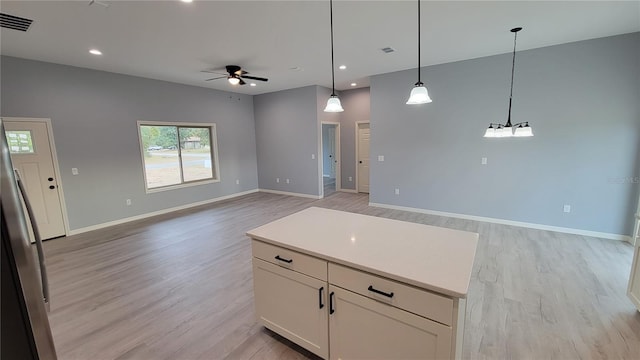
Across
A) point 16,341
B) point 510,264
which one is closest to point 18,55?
point 16,341

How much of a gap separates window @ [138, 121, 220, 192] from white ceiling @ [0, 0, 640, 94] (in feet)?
5.00

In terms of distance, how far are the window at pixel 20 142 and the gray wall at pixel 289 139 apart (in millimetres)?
4750

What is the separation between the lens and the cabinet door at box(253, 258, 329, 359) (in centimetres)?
174

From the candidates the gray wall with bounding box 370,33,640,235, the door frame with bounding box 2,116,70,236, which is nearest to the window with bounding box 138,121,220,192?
the door frame with bounding box 2,116,70,236

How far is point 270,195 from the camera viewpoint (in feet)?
25.2

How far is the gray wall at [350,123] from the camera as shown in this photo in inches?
290

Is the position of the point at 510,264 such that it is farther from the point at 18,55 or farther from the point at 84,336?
the point at 18,55

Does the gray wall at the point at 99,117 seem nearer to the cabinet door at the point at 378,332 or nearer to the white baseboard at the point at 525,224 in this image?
the white baseboard at the point at 525,224

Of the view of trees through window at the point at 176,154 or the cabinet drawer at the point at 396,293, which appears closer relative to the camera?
the cabinet drawer at the point at 396,293

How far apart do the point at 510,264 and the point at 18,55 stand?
297 inches

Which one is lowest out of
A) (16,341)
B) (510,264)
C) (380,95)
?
(510,264)

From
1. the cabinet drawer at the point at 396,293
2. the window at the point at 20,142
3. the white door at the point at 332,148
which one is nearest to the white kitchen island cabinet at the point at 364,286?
the cabinet drawer at the point at 396,293

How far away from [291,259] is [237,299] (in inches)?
51.9

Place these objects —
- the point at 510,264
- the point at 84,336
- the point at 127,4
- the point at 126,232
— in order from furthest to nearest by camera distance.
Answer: the point at 126,232 → the point at 510,264 → the point at 127,4 → the point at 84,336
